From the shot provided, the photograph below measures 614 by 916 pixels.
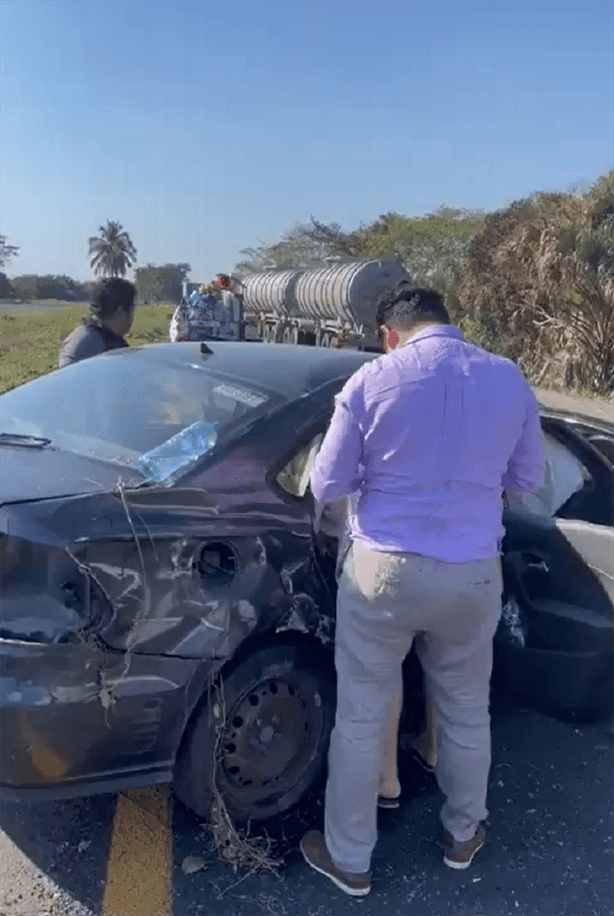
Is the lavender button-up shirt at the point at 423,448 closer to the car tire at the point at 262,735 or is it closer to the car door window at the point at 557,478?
the car tire at the point at 262,735

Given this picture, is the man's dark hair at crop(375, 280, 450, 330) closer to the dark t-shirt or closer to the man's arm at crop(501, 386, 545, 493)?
the man's arm at crop(501, 386, 545, 493)

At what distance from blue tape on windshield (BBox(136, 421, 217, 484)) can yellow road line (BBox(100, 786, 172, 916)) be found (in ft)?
3.74

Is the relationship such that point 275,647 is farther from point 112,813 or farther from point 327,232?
point 327,232

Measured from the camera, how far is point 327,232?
34.3 m

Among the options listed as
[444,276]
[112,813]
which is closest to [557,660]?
[112,813]

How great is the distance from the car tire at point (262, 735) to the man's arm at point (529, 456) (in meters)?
0.87

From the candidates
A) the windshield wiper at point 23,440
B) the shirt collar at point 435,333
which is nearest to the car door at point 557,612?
the shirt collar at point 435,333

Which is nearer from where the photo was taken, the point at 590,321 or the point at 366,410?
the point at 366,410

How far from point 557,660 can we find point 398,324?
4.74ft

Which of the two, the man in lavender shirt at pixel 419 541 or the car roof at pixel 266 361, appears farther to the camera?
the car roof at pixel 266 361

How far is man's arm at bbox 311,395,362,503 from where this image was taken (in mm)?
2520

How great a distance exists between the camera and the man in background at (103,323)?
4.86m

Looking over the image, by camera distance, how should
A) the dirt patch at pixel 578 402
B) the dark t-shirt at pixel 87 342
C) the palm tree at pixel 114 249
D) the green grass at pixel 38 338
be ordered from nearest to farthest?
the dark t-shirt at pixel 87 342 < the dirt patch at pixel 578 402 < the green grass at pixel 38 338 < the palm tree at pixel 114 249

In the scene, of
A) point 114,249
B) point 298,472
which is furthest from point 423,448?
point 114,249
